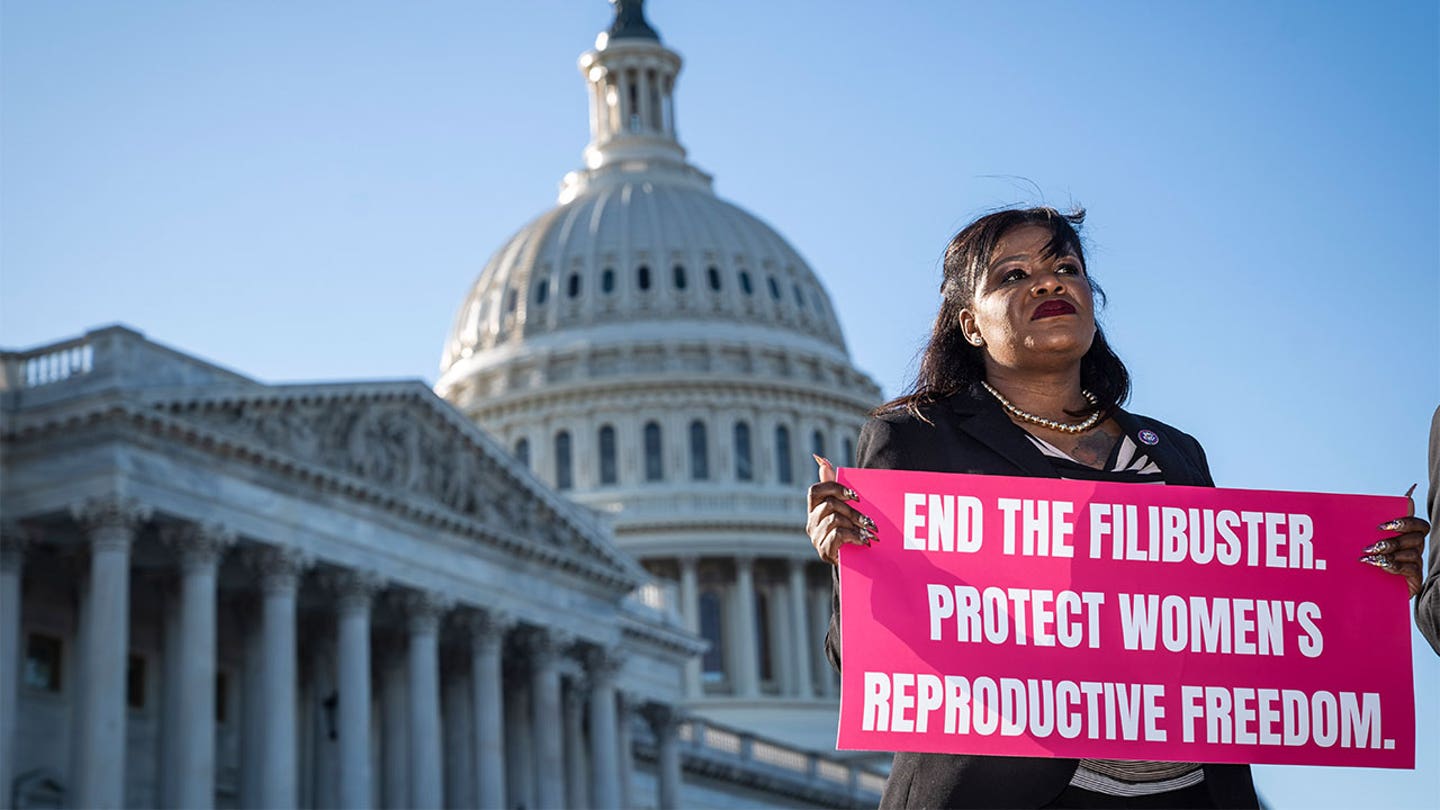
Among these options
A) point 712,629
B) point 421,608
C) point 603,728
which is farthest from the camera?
point 712,629

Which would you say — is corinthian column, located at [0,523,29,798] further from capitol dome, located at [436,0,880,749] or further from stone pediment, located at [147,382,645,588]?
capitol dome, located at [436,0,880,749]

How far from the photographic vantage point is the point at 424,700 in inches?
2178

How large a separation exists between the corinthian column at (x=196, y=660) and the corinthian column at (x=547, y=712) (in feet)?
43.7

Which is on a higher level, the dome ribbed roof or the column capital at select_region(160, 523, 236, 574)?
the dome ribbed roof

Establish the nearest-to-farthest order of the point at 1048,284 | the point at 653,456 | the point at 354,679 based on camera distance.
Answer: the point at 1048,284 → the point at 354,679 → the point at 653,456

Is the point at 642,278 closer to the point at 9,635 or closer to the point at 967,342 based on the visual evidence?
the point at 9,635

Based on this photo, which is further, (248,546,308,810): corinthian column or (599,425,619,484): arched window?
(599,425,619,484): arched window

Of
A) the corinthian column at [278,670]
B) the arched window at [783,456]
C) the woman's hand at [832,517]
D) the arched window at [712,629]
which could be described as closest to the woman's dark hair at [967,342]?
the woman's hand at [832,517]

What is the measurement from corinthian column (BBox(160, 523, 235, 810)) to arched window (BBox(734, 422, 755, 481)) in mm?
64591

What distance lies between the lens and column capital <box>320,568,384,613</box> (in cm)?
5341

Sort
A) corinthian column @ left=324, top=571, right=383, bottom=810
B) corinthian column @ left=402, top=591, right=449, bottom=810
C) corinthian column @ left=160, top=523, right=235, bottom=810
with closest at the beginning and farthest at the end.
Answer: corinthian column @ left=160, top=523, right=235, bottom=810 < corinthian column @ left=324, top=571, right=383, bottom=810 < corinthian column @ left=402, top=591, right=449, bottom=810

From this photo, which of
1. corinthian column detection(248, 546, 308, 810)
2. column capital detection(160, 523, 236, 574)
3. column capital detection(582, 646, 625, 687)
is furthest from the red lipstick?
column capital detection(582, 646, 625, 687)

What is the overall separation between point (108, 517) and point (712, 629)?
6836 cm

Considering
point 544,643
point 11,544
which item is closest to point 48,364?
point 11,544
